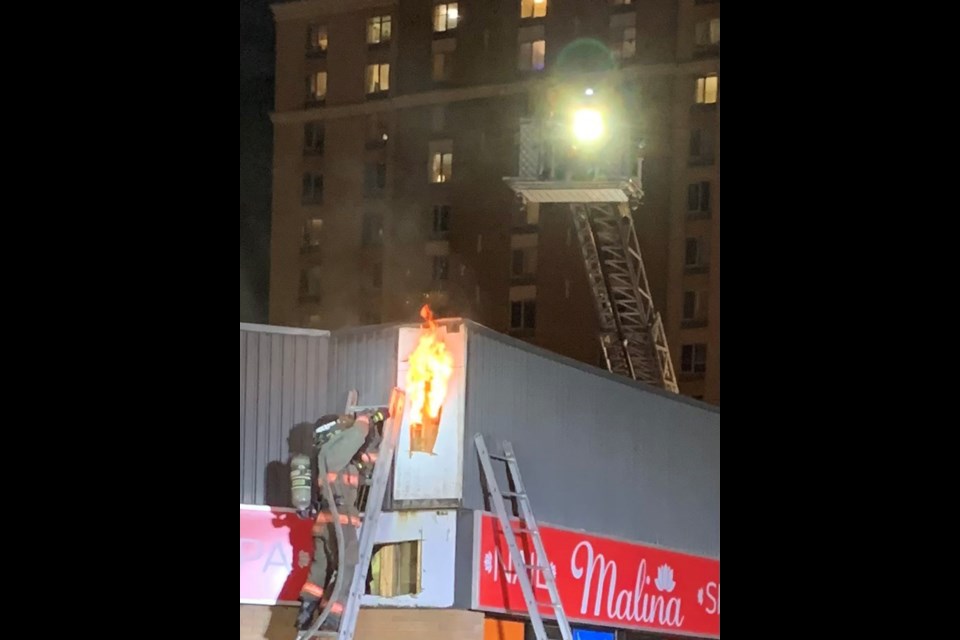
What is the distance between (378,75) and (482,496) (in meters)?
19.9

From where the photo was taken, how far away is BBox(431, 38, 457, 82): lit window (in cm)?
2875

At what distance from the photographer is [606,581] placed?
41.1 feet

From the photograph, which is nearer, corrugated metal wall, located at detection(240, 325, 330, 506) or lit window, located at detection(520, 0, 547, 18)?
corrugated metal wall, located at detection(240, 325, 330, 506)

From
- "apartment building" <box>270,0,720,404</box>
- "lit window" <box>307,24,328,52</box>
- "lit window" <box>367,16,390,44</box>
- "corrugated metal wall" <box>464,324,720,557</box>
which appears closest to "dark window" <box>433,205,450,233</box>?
"apartment building" <box>270,0,720,404</box>

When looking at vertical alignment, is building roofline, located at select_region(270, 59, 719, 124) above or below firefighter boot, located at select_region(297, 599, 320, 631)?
above

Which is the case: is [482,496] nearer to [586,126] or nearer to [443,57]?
[586,126]

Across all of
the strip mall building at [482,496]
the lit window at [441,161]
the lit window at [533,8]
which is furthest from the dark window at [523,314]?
the strip mall building at [482,496]

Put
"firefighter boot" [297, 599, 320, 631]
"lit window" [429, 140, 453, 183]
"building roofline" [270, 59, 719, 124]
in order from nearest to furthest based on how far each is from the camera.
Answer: "firefighter boot" [297, 599, 320, 631] < "building roofline" [270, 59, 719, 124] < "lit window" [429, 140, 453, 183]

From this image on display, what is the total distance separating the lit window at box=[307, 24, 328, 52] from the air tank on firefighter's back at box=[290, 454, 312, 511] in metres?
19.5

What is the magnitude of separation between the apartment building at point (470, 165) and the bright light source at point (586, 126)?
24.5ft

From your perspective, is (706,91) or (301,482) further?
(706,91)

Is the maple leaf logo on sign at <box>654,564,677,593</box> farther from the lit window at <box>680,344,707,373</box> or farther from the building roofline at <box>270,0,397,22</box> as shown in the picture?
the building roofline at <box>270,0,397,22</box>

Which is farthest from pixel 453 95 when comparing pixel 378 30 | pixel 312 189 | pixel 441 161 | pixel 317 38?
pixel 312 189
